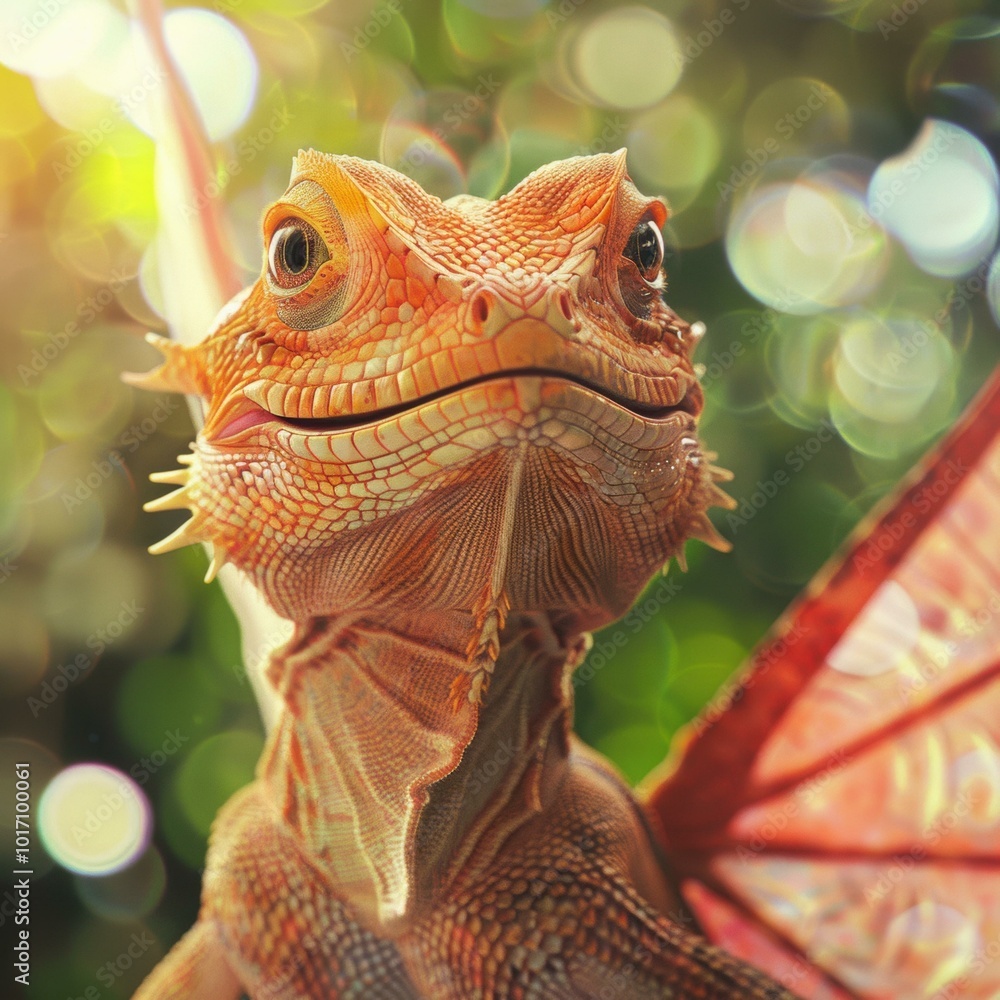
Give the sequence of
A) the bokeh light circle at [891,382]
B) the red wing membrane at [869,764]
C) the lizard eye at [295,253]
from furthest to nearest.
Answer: the bokeh light circle at [891,382] < the red wing membrane at [869,764] < the lizard eye at [295,253]

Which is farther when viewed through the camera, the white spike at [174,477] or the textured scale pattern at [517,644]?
the white spike at [174,477]

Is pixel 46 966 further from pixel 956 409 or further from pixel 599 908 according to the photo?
pixel 956 409

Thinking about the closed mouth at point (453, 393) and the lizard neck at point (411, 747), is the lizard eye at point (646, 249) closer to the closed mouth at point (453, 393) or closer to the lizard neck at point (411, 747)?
the closed mouth at point (453, 393)

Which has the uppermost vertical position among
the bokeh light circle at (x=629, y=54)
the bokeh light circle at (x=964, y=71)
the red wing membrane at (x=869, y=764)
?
the bokeh light circle at (x=629, y=54)

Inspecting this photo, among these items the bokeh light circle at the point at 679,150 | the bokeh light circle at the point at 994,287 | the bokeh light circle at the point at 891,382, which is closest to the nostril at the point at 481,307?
the bokeh light circle at the point at 679,150

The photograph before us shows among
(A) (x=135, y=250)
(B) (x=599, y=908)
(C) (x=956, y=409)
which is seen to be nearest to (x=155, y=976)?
(B) (x=599, y=908)

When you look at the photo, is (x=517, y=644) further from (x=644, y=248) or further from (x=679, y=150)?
(x=679, y=150)

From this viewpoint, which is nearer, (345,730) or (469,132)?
(345,730)

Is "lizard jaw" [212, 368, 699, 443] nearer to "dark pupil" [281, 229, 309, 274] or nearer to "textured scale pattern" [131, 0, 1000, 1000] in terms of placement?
"textured scale pattern" [131, 0, 1000, 1000]
